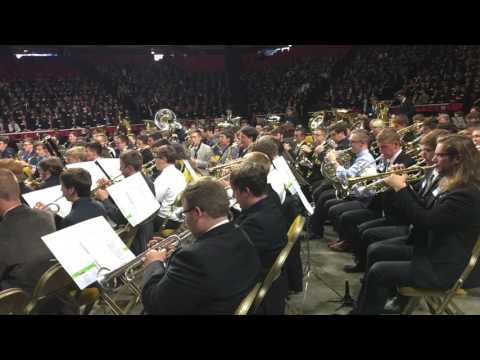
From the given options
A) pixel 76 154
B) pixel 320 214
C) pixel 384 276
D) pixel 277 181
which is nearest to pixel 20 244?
pixel 277 181

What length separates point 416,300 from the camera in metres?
3.21

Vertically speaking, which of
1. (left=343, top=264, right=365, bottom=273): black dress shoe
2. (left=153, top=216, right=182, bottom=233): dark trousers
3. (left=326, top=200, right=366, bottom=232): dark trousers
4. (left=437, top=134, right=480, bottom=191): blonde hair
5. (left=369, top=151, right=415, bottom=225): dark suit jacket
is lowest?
(left=343, top=264, right=365, bottom=273): black dress shoe

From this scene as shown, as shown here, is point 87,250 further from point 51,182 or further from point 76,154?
point 76,154

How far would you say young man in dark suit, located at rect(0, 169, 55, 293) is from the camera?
2.92m

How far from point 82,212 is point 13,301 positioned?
1.10 metres

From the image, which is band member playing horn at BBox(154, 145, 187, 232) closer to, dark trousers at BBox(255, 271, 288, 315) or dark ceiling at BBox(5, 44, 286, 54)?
dark trousers at BBox(255, 271, 288, 315)

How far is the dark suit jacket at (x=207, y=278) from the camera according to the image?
212 centimetres

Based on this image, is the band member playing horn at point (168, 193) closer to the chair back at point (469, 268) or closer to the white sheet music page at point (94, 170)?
the white sheet music page at point (94, 170)

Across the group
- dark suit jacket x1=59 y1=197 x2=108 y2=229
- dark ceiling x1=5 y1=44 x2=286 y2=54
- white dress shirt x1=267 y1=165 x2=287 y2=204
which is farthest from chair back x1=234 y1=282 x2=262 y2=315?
dark ceiling x1=5 y1=44 x2=286 y2=54

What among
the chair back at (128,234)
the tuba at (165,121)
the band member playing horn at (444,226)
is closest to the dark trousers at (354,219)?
the band member playing horn at (444,226)

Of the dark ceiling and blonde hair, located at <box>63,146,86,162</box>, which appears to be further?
the dark ceiling

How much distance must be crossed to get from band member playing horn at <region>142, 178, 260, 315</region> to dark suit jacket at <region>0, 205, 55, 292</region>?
38.9 inches

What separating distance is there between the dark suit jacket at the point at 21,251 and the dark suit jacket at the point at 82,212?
1.83 ft

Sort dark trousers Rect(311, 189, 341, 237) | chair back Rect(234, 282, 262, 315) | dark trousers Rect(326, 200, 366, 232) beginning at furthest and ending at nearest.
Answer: dark trousers Rect(311, 189, 341, 237), dark trousers Rect(326, 200, 366, 232), chair back Rect(234, 282, 262, 315)
